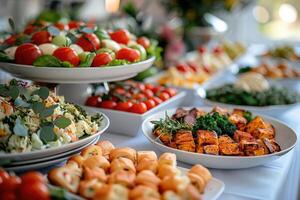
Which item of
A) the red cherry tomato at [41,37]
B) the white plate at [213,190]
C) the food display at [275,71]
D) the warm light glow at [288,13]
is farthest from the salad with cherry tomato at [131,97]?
the warm light glow at [288,13]

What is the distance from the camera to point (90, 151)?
87cm

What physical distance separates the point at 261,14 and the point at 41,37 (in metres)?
2.81

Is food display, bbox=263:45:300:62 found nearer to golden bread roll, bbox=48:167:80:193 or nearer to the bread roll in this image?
the bread roll

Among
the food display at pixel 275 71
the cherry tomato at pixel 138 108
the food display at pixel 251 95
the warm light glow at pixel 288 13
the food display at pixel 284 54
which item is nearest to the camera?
the cherry tomato at pixel 138 108

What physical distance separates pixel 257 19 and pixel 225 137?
293 centimetres

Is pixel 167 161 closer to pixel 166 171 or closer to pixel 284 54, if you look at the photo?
pixel 166 171

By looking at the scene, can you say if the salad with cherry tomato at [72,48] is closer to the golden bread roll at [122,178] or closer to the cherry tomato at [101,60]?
the cherry tomato at [101,60]

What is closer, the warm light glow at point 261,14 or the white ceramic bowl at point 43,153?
the white ceramic bowl at point 43,153

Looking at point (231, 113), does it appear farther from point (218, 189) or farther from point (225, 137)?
point (218, 189)

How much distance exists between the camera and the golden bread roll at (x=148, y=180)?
28.5 inches

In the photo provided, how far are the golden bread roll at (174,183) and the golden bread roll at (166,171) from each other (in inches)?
Answer: 1.0

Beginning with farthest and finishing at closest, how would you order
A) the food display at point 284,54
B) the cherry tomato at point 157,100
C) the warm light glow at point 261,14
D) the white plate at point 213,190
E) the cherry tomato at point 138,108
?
the warm light glow at point 261,14, the food display at point 284,54, the cherry tomato at point 157,100, the cherry tomato at point 138,108, the white plate at point 213,190

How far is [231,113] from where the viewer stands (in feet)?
3.96

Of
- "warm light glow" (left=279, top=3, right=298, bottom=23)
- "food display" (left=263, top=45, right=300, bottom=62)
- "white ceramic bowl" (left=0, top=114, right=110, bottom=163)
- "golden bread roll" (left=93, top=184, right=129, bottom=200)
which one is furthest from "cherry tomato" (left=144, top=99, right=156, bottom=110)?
"warm light glow" (left=279, top=3, right=298, bottom=23)
